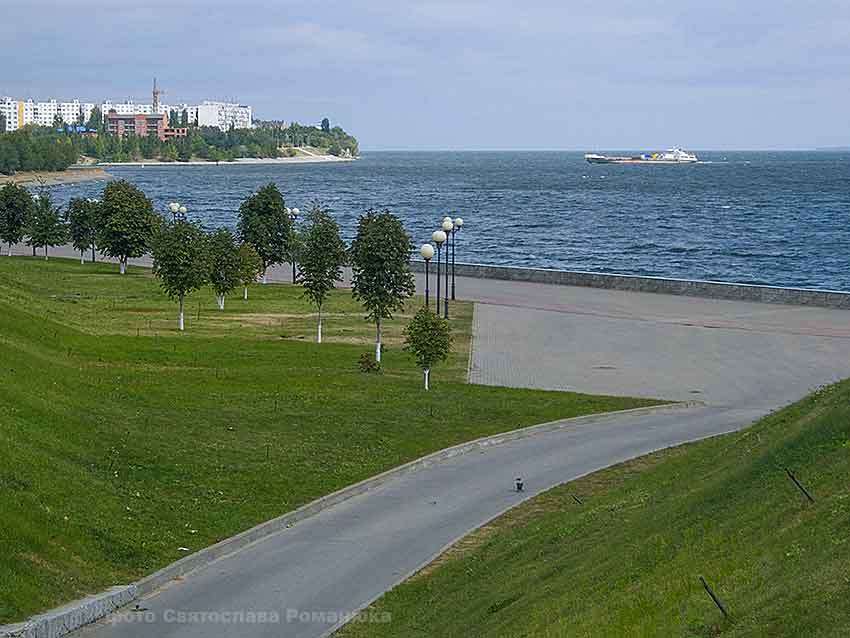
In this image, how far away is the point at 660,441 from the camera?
24016 mm

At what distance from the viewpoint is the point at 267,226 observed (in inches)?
2210

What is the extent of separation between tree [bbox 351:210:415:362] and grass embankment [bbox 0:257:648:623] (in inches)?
61.9

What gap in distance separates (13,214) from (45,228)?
4.34m

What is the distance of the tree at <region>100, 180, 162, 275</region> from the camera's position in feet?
191

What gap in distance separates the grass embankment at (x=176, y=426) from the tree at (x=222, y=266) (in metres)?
4.48

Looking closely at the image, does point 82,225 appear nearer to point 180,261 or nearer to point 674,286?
point 180,261

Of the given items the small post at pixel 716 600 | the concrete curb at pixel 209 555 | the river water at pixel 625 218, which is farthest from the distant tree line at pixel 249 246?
the river water at pixel 625 218

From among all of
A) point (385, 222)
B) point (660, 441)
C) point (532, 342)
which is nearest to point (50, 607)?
point (660, 441)

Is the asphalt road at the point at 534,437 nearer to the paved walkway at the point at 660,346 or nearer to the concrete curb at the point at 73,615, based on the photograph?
the paved walkway at the point at 660,346

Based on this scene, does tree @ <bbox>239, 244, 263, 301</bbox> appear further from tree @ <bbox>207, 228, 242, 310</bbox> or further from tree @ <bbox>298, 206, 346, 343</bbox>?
tree @ <bbox>298, 206, 346, 343</bbox>

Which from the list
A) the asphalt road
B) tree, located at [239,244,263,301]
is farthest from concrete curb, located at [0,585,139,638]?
tree, located at [239,244,263,301]

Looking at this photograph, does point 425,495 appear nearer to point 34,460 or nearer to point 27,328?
point 34,460

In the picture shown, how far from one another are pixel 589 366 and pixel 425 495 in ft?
48.5

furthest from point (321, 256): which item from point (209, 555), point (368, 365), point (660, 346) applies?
point (209, 555)
